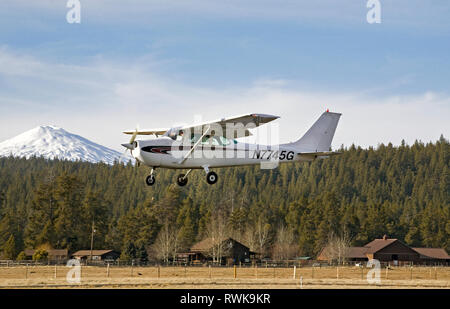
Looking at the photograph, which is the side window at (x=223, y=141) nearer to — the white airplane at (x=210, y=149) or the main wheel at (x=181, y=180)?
the white airplane at (x=210, y=149)

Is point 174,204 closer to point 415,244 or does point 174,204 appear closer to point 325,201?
point 325,201

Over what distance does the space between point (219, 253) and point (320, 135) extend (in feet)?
171

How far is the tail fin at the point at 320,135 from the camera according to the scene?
3603 centimetres

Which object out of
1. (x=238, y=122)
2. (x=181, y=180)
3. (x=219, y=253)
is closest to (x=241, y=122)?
A: (x=238, y=122)

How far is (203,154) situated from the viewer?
103ft

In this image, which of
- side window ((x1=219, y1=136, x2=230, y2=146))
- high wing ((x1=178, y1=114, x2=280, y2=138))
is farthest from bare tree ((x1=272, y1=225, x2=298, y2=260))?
high wing ((x1=178, y1=114, x2=280, y2=138))

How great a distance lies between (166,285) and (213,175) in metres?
9.32

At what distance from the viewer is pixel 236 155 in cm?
3288

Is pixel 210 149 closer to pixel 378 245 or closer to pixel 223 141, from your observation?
pixel 223 141

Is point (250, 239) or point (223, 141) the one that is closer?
point (223, 141)

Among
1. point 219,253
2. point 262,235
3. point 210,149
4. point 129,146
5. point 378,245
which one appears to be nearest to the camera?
point 129,146

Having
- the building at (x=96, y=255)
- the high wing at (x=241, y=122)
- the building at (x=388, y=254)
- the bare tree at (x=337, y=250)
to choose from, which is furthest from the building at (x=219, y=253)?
the high wing at (x=241, y=122)

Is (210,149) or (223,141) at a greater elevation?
(223,141)
